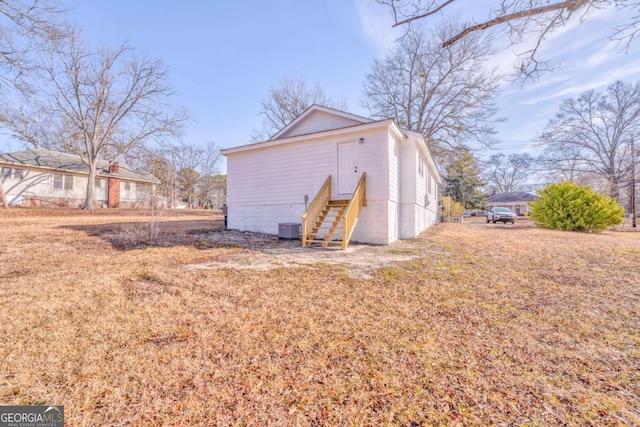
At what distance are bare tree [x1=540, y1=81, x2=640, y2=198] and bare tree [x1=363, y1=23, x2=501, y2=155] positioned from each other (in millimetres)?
12617

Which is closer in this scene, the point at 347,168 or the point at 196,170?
the point at 347,168

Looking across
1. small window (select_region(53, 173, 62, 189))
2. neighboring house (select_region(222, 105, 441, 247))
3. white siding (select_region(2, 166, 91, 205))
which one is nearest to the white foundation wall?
neighboring house (select_region(222, 105, 441, 247))

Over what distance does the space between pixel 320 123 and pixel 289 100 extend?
49.0 feet

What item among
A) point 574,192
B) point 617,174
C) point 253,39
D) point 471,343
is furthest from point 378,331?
point 617,174

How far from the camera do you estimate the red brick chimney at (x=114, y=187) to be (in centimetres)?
2422

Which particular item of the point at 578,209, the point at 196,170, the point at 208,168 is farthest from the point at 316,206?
the point at 196,170

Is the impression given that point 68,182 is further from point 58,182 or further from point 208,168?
point 208,168

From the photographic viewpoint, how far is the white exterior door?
8930 mm

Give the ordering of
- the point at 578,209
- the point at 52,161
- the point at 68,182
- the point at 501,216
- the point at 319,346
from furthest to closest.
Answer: the point at 68,182 < the point at 52,161 < the point at 501,216 < the point at 578,209 < the point at 319,346

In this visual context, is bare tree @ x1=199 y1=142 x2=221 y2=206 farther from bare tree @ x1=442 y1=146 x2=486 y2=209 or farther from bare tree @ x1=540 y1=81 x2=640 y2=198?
bare tree @ x1=540 y1=81 x2=640 y2=198

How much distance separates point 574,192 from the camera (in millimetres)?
13898

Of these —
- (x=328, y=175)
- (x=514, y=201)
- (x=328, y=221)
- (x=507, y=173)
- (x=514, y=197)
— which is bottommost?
(x=328, y=221)

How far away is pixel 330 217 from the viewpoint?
30.2 feet

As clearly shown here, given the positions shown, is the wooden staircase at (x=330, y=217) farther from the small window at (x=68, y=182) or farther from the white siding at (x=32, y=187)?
the small window at (x=68, y=182)
